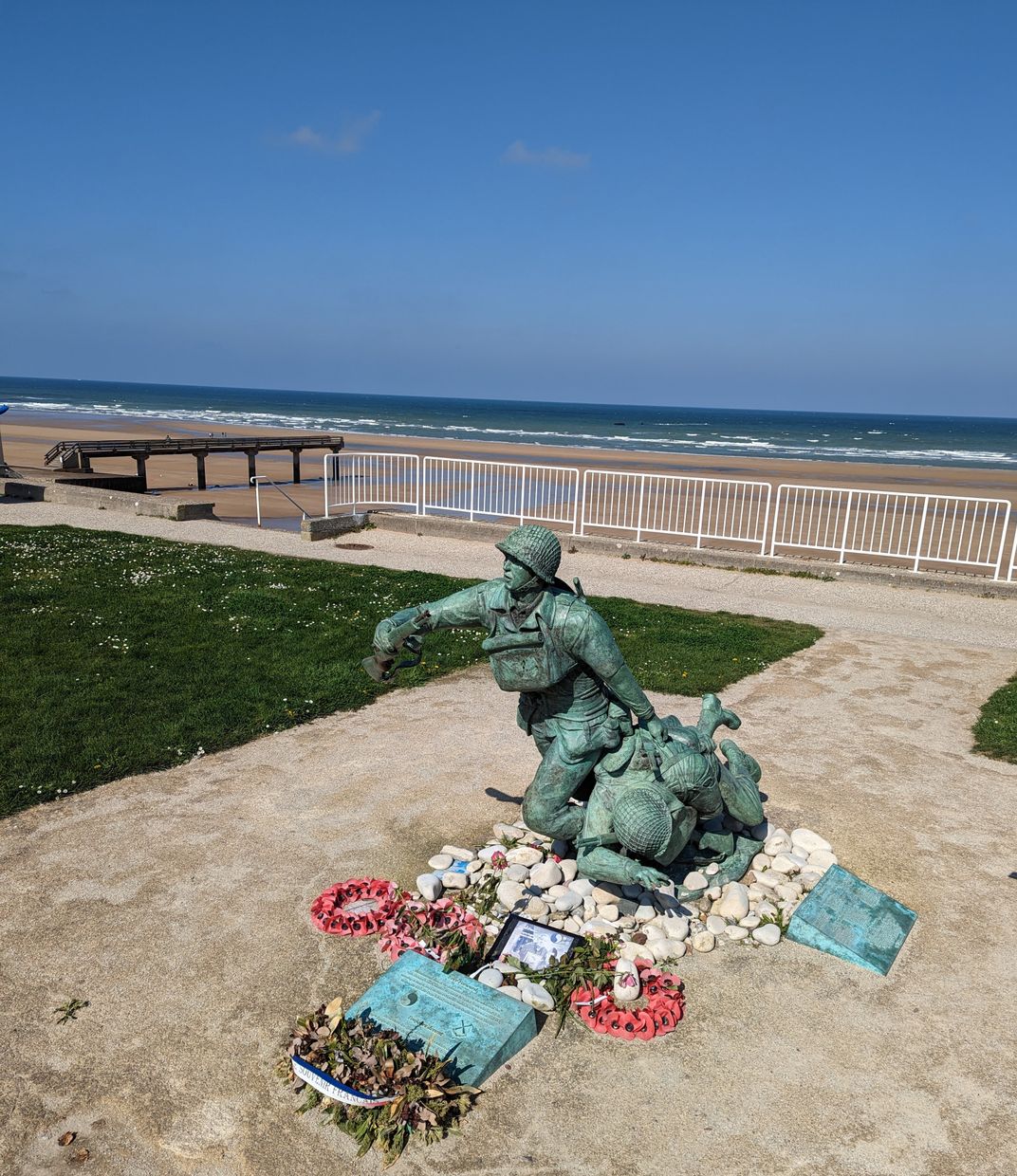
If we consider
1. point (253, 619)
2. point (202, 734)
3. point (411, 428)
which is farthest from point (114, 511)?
point (411, 428)

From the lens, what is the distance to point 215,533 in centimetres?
1709

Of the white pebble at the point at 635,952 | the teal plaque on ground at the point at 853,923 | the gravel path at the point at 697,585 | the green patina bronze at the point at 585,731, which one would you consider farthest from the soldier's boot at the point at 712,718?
the gravel path at the point at 697,585

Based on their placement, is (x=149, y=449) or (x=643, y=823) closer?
(x=643, y=823)

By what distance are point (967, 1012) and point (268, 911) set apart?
11.8 feet

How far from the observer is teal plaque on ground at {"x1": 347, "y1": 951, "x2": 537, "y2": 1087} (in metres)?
3.78

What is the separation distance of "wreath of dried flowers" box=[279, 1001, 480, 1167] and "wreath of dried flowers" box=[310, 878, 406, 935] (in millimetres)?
874

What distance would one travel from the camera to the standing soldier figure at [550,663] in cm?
466

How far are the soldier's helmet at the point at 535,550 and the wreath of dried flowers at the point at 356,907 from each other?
2033mm

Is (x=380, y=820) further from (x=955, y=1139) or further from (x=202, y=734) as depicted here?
(x=955, y=1139)

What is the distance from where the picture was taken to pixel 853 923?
487 centimetres

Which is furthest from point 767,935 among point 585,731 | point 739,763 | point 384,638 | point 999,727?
point 999,727

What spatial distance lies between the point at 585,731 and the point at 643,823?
1.97 feet

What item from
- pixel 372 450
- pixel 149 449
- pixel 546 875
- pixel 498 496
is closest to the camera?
pixel 546 875

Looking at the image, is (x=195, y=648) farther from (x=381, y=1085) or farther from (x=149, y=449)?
(x=149, y=449)
